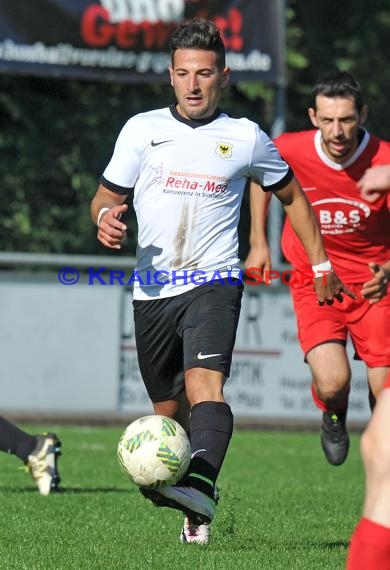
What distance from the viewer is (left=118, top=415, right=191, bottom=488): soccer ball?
5.07m

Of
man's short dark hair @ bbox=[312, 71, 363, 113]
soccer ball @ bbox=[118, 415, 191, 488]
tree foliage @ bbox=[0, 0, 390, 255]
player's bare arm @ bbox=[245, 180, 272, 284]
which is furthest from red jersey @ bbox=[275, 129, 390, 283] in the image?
tree foliage @ bbox=[0, 0, 390, 255]

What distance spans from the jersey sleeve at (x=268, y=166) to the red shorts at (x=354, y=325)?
1803mm

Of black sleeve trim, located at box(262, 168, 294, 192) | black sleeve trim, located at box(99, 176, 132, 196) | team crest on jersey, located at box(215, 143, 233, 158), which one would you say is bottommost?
black sleeve trim, located at box(99, 176, 132, 196)

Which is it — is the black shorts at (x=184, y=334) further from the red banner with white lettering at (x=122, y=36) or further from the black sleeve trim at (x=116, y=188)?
the red banner with white lettering at (x=122, y=36)

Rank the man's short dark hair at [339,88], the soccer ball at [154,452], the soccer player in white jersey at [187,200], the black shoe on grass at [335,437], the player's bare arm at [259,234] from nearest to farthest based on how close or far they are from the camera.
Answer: the soccer ball at [154,452] < the soccer player in white jersey at [187,200] < the player's bare arm at [259,234] < the man's short dark hair at [339,88] < the black shoe on grass at [335,437]

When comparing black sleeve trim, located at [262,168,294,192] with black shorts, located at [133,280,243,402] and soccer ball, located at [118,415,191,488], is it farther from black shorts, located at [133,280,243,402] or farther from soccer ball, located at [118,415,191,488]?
soccer ball, located at [118,415,191,488]

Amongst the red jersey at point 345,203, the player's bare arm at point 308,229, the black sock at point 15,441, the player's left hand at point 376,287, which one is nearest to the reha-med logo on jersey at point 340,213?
the red jersey at point 345,203

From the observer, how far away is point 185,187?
19.2 ft

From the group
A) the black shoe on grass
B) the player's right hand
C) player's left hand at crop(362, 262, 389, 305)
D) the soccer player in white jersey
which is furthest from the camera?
the black shoe on grass

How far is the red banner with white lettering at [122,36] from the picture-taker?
43.6 feet

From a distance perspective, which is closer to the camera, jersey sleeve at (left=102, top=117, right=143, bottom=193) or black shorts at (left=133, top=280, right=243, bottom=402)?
black shorts at (left=133, top=280, right=243, bottom=402)

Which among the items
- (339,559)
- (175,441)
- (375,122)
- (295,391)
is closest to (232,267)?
(175,441)

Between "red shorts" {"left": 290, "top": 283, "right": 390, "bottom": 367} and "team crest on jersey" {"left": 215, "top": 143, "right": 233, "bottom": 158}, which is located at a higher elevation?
"team crest on jersey" {"left": 215, "top": 143, "right": 233, "bottom": 158}

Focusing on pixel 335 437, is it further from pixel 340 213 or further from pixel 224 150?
pixel 224 150
